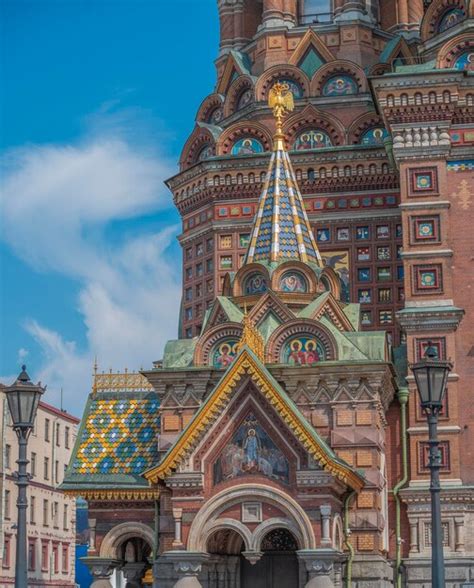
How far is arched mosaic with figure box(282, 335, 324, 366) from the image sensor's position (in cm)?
3159

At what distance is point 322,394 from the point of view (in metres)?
31.3

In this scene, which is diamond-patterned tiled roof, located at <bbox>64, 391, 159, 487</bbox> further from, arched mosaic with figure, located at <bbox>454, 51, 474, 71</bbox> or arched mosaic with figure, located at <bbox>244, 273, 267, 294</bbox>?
arched mosaic with figure, located at <bbox>454, 51, 474, 71</bbox>

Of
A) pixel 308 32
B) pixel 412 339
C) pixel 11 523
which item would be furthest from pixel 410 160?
pixel 11 523

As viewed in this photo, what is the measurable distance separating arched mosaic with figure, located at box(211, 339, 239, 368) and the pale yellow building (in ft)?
93.2

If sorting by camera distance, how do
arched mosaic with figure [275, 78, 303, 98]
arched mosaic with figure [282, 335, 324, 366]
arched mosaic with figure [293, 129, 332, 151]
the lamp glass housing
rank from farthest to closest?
arched mosaic with figure [275, 78, 303, 98] → arched mosaic with figure [293, 129, 332, 151] → arched mosaic with figure [282, 335, 324, 366] → the lamp glass housing

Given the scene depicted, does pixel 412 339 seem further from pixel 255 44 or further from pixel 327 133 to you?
pixel 255 44

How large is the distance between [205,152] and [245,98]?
8.14ft

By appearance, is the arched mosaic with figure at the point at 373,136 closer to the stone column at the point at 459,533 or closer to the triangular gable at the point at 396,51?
the triangular gable at the point at 396,51

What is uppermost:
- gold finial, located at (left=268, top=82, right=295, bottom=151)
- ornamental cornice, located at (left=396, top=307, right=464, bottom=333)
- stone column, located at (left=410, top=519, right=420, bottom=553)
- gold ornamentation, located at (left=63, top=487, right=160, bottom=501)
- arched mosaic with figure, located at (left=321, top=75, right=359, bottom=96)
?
arched mosaic with figure, located at (left=321, top=75, right=359, bottom=96)

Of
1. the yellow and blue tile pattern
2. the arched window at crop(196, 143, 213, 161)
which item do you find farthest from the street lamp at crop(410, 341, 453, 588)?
the arched window at crop(196, 143, 213, 161)

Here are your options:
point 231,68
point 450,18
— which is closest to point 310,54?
point 231,68

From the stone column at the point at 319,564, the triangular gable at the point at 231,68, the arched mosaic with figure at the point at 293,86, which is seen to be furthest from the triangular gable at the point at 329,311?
the triangular gable at the point at 231,68

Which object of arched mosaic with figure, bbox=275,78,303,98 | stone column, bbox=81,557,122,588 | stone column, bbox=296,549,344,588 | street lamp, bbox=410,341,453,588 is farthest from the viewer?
arched mosaic with figure, bbox=275,78,303,98

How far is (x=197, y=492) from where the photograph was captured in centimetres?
2931
